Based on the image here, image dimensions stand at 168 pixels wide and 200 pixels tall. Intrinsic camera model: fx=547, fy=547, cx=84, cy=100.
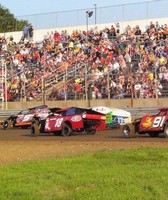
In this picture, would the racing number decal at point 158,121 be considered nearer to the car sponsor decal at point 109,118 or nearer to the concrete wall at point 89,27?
the car sponsor decal at point 109,118

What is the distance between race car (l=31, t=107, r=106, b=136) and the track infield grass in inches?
439

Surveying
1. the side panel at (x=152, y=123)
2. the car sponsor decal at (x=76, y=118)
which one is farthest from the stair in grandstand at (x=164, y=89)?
the side panel at (x=152, y=123)

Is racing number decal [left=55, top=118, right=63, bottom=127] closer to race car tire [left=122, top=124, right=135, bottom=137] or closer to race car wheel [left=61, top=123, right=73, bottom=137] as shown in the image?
race car wheel [left=61, top=123, right=73, bottom=137]

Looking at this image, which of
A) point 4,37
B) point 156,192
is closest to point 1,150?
point 156,192

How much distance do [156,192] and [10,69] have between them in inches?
1429

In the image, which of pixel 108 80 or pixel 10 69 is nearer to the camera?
pixel 108 80

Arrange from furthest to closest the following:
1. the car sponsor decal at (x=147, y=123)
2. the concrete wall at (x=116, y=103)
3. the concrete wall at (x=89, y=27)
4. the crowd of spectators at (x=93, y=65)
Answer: the concrete wall at (x=89, y=27) < the crowd of spectators at (x=93, y=65) < the concrete wall at (x=116, y=103) < the car sponsor decal at (x=147, y=123)

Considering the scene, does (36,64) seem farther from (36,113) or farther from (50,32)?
(36,113)

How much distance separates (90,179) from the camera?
9.12 meters

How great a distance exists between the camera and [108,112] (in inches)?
1030

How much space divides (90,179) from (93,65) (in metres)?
28.7

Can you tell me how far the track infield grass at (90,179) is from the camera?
782cm

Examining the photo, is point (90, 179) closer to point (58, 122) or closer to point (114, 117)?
point (58, 122)

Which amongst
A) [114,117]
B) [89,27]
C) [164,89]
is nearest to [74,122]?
[114,117]
